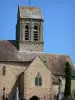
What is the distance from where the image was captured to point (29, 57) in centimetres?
6431

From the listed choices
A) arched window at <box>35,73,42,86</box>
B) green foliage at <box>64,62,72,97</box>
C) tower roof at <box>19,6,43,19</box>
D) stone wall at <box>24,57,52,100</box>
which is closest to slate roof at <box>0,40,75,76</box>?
stone wall at <box>24,57,52,100</box>

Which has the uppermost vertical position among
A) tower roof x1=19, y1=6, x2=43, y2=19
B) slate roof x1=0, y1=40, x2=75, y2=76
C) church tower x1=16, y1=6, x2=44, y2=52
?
tower roof x1=19, y1=6, x2=43, y2=19

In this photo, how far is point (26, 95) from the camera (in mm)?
60906

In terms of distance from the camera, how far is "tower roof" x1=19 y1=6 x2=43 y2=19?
220ft

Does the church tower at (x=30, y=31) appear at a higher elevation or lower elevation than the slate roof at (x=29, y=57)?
higher

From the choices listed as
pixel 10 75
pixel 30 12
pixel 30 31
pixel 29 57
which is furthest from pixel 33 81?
pixel 30 12

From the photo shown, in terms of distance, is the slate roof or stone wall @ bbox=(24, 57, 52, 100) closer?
stone wall @ bbox=(24, 57, 52, 100)

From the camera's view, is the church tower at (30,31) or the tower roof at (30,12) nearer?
the church tower at (30,31)

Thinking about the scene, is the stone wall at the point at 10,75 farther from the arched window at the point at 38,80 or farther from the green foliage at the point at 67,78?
the green foliage at the point at 67,78

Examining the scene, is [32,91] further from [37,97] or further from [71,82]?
[71,82]

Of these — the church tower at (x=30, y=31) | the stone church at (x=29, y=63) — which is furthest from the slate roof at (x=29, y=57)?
the church tower at (x=30, y=31)

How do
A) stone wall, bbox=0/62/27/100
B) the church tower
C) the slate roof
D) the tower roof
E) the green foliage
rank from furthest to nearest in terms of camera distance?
1. the tower roof
2. the church tower
3. the slate roof
4. stone wall, bbox=0/62/27/100
5. the green foliage

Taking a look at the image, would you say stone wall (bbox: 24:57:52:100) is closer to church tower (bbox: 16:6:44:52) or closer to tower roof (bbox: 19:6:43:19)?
church tower (bbox: 16:6:44:52)

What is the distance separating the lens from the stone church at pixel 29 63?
61500mm
